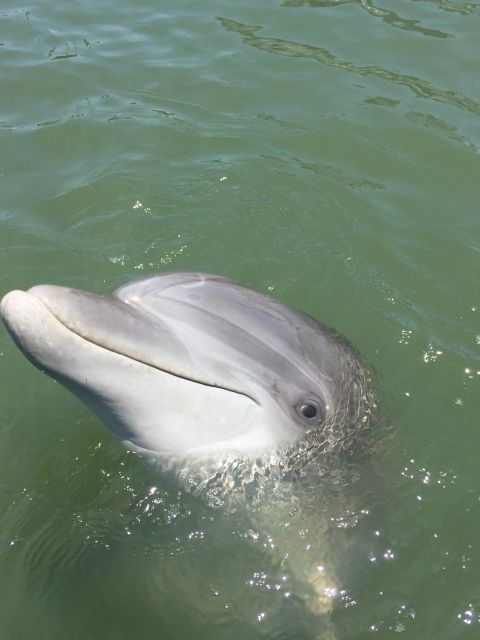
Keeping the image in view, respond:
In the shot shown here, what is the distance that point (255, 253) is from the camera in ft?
28.2

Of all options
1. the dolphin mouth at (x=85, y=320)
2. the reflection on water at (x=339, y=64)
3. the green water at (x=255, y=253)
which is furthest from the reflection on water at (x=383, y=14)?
the dolphin mouth at (x=85, y=320)

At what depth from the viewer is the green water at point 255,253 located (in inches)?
213

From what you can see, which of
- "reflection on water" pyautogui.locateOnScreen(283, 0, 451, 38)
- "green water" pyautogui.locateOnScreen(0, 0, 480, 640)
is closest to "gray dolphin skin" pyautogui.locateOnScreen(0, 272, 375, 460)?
"green water" pyautogui.locateOnScreen(0, 0, 480, 640)

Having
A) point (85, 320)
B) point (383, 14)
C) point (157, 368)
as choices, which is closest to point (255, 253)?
point (157, 368)

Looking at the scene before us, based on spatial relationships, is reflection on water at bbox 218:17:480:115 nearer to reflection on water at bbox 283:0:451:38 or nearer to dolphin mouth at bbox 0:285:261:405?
reflection on water at bbox 283:0:451:38

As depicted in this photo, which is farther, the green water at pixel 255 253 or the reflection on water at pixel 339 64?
the reflection on water at pixel 339 64

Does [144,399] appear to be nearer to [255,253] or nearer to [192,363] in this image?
[192,363]

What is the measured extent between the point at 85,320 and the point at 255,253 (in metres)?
4.42

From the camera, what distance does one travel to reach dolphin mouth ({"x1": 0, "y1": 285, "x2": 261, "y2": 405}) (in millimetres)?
4324

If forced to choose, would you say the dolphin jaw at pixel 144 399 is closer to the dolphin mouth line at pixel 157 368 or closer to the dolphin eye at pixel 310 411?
the dolphin mouth line at pixel 157 368

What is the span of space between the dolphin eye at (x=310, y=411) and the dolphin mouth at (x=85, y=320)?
3.23 feet

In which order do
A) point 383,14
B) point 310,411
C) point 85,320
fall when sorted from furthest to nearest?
point 383,14, point 310,411, point 85,320

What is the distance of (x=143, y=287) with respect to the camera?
4840 millimetres

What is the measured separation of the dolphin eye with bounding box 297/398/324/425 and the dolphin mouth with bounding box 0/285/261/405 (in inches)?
38.7
